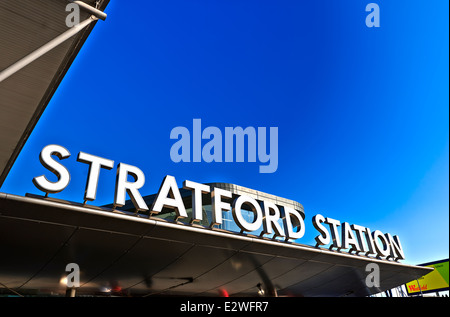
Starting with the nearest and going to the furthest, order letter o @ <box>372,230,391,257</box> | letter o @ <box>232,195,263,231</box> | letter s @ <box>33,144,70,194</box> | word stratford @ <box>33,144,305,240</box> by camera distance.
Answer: letter s @ <box>33,144,70,194</box> < word stratford @ <box>33,144,305,240</box> < letter o @ <box>232,195,263,231</box> < letter o @ <box>372,230,391,257</box>

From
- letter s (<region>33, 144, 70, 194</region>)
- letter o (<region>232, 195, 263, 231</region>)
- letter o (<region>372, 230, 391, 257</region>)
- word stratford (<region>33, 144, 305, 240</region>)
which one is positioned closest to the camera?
letter s (<region>33, 144, 70, 194</region>)

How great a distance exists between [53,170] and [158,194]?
3429mm

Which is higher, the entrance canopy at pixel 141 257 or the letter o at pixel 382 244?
the letter o at pixel 382 244

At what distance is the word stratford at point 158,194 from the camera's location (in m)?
9.63

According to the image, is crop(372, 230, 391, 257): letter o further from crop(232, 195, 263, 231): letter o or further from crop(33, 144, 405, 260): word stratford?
crop(232, 195, 263, 231): letter o

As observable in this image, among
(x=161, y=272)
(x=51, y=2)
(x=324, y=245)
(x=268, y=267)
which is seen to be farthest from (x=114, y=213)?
(x=324, y=245)

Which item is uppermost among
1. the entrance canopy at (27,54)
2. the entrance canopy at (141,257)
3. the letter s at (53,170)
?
the entrance canopy at (27,54)

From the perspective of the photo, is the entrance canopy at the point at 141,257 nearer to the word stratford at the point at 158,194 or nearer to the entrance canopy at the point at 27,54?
the word stratford at the point at 158,194

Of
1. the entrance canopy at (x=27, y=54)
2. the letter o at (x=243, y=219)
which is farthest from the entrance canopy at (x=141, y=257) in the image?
the entrance canopy at (x=27, y=54)

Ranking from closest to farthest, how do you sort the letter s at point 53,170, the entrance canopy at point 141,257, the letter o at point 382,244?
the letter s at point 53,170 → the entrance canopy at point 141,257 → the letter o at point 382,244

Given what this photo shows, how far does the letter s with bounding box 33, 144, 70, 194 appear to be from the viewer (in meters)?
9.06

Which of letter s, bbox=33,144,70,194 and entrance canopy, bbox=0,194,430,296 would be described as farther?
entrance canopy, bbox=0,194,430,296

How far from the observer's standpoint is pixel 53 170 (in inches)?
379

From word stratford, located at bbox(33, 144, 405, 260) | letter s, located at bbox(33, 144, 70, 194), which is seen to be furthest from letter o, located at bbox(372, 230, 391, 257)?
letter s, located at bbox(33, 144, 70, 194)
